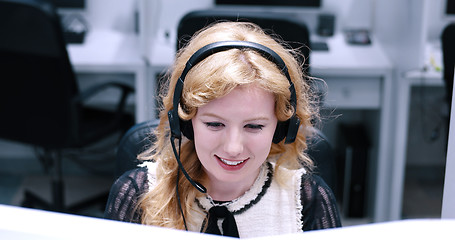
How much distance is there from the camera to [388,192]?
2.48 meters

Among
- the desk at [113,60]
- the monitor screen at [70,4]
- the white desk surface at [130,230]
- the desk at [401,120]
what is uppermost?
the monitor screen at [70,4]

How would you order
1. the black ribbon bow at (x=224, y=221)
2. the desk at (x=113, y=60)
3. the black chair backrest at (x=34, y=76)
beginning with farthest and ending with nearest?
the desk at (x=113, y=60) → the black chair backrest at (x=34, y=76) → the black ribbon bow at (x=224, y=221)

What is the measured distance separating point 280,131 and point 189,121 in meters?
0.14

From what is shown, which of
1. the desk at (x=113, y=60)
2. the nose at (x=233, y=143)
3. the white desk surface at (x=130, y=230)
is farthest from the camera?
the desk at (x=113, y=60)

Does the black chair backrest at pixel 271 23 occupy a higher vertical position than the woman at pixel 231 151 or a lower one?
higher

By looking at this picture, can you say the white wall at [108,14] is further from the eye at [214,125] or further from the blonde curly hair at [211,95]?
the eye at [214,125]

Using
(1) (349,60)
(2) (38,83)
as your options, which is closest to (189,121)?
(2) (38,83)

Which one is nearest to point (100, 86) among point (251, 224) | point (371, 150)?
point (371, 150)

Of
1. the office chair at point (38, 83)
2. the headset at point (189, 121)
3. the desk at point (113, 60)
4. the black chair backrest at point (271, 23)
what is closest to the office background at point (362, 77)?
the desk at point (113, 60)

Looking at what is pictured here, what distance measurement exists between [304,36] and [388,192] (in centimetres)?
94

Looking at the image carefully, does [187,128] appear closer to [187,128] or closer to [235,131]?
[187,128]

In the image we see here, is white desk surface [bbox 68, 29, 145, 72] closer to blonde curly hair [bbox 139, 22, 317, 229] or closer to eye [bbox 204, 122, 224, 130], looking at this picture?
blonde curly hair [bbox 139, 22, 317, 229]

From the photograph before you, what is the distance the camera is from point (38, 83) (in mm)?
2061

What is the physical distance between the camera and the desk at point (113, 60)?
7.50 ft
